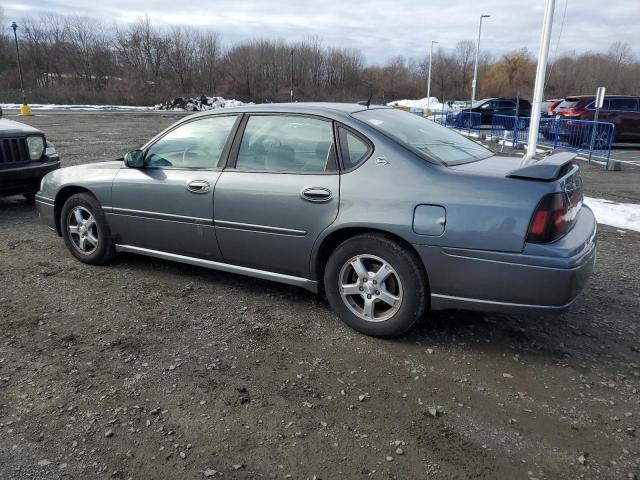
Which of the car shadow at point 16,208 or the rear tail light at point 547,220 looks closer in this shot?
the rear tail light at point 547,220

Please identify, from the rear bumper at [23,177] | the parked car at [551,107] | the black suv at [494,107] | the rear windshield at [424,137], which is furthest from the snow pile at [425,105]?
the rear windshield at [424,137]

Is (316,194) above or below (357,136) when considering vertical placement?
below

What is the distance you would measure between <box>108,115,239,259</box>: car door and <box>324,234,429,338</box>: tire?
1.13m

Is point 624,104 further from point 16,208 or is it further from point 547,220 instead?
point 16,208

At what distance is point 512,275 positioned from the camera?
2898 mm

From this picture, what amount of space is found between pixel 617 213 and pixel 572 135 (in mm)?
8197

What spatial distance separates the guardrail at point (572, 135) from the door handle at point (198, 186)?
35.9 feet

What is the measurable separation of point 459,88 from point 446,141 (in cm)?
7018

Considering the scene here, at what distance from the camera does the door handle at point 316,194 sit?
339cm

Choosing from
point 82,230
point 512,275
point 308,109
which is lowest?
point 82,230

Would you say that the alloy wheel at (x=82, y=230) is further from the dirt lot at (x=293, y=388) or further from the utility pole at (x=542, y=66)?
the utility pole at (x=542, y=66)

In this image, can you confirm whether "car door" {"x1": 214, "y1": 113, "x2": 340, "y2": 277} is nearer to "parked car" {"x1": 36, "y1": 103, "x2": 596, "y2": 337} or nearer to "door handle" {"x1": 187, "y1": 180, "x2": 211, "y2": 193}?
"parked car" {"x1": 36, "y1": 103, "x2": 596, "y2": 337}

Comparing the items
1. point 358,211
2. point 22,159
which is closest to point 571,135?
point 358,211

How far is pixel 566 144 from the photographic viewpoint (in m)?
14.5
